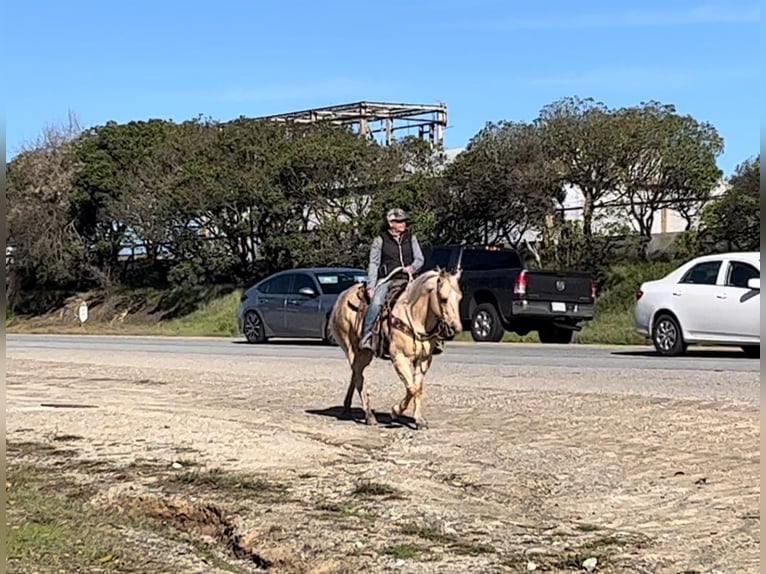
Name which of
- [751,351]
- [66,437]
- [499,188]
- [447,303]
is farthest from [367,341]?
[499,188]

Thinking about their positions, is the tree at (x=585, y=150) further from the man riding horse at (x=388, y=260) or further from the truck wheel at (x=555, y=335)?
the man riding horse at (x=388, y=260)

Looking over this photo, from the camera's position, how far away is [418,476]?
31.1 ft

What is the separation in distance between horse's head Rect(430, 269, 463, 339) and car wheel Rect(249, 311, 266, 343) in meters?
17.4

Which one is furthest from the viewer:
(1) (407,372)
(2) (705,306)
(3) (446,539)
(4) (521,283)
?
(4) (521,283)

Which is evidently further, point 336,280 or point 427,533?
point 336,280

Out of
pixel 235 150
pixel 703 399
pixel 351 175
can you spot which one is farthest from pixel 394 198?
pixel 703 399

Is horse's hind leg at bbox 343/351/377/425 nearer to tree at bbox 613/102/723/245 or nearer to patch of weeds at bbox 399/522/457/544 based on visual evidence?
patch of weeds at bbox 399/522/457/544

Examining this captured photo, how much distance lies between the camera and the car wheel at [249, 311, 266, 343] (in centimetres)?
2869

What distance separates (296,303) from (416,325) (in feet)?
52.1

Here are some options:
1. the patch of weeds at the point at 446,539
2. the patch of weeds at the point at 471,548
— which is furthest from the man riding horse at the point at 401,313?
the patch of weeds at the point at 471,548

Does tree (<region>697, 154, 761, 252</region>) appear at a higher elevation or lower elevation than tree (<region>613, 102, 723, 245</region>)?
lower

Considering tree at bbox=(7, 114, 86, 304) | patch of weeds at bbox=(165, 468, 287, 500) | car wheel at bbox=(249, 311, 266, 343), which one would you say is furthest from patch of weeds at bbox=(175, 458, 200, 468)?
tree at bbox=(7, 114, 86, 304)

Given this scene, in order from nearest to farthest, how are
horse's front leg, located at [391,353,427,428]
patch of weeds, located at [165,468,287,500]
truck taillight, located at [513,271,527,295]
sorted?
patch of weeds, located at [165,468,287,500] < horse's front leg, located at [391,353,427,428] < truck taillight, located at [513,271,527,295]

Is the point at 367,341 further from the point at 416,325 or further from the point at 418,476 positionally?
the point at 418,476
